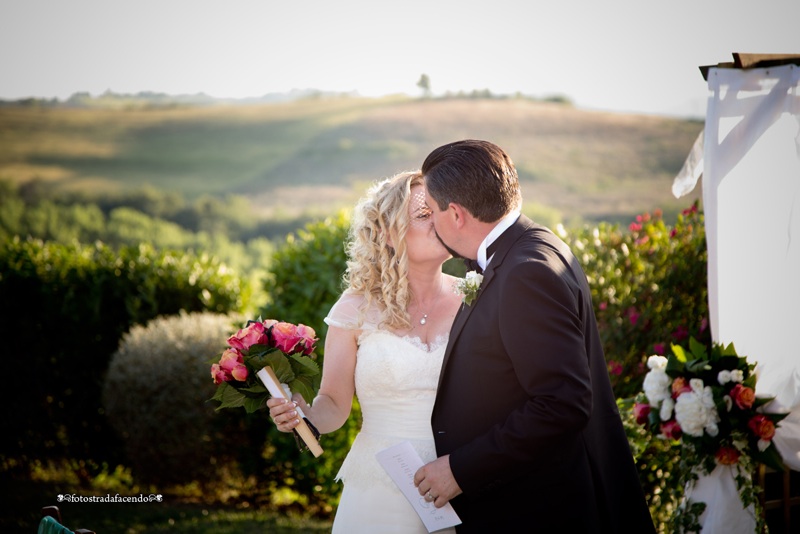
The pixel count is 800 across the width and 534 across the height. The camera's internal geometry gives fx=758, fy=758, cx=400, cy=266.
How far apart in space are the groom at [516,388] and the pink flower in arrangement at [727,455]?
127cm

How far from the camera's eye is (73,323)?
6.99 m

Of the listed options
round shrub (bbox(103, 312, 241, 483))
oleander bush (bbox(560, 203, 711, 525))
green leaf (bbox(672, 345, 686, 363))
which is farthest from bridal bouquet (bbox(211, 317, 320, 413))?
round shrub (bbox(103, 312, 241, 483))

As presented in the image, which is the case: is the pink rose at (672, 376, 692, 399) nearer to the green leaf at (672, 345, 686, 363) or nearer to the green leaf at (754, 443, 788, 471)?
the green leaf at (672, 345, 686, 363)

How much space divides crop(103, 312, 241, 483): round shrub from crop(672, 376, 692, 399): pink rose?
11.9 feet

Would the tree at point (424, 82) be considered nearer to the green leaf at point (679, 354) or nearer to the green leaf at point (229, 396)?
the green leaf at point (679, 354)

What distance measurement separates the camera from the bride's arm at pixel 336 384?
3176 millimetres

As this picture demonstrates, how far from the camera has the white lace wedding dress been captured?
310 cm

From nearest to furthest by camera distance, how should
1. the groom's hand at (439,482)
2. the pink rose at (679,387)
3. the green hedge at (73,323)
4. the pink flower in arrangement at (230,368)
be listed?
the groom's hand at (439,482) < the pink flower in arrangement at (230,368) < the pink rose at (679,387) < the green hedge at (73,323)

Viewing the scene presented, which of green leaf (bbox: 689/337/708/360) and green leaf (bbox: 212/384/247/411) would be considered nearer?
green leaf (bbox: 212/384/247/411)

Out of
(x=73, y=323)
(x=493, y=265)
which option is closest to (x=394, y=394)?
(x=493, y=265)

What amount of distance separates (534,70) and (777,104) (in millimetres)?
11624

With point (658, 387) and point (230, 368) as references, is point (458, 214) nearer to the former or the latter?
point (230, 368)

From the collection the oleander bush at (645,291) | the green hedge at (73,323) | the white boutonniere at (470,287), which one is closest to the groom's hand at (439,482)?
the white boutonniere at (470,287)

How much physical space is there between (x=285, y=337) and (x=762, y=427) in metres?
2.29
